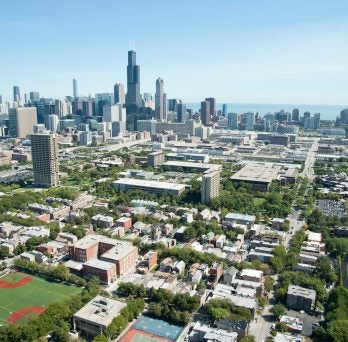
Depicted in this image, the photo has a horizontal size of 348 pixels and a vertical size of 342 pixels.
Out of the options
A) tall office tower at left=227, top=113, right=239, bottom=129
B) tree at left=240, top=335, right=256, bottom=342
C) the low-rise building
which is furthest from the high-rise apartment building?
the low-rise building

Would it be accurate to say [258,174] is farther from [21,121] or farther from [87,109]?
[87,109]

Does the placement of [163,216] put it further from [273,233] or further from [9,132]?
[9,132]

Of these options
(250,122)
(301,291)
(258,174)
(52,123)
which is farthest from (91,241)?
(250,122)

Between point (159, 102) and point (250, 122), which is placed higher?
point (159, 102)

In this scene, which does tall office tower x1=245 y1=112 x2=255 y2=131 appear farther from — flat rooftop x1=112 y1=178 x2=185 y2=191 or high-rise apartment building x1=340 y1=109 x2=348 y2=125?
flat rooftop x1=112 y1=178 x2=185 y2=191

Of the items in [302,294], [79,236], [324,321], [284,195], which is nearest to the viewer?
[324,321]

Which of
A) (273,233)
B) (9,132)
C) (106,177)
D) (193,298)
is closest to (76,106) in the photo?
(9,132)
